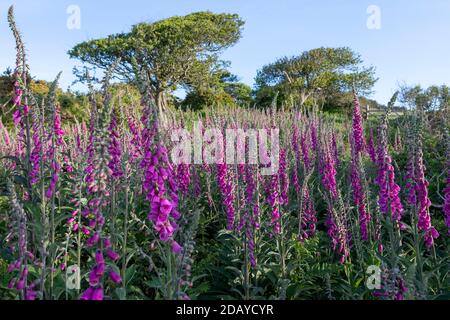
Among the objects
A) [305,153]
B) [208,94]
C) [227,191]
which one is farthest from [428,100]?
[208,94]

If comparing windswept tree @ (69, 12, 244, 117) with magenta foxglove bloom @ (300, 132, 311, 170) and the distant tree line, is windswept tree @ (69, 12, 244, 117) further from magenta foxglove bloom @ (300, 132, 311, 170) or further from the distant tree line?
magenta foxglove bloom @ (300, 132, 311, 170)

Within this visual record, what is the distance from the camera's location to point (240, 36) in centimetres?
3941

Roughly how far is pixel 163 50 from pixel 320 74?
63.9ft

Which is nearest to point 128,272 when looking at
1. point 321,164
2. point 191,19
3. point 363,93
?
point 321,164

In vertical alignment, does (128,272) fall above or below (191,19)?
below

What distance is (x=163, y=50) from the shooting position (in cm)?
3381

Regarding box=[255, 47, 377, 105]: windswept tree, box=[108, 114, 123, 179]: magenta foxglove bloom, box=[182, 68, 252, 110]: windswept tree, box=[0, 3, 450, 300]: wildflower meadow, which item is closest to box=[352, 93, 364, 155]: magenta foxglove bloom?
box=[0, 3, 450, 300]: wildflower meadow

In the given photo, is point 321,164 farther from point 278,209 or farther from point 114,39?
point 114,39

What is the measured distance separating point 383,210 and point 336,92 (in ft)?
142

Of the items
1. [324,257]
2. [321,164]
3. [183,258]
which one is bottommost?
[324,257]

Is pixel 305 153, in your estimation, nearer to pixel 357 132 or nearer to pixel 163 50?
pixel 357 132

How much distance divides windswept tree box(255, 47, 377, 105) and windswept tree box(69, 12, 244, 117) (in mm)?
10435

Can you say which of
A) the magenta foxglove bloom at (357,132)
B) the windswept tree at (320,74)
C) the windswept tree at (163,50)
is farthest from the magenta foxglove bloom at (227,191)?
the windswept tree at (320,74)

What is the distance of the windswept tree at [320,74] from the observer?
1768 inches
